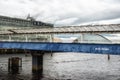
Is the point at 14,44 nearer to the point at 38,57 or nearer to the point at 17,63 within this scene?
the point at 38,57

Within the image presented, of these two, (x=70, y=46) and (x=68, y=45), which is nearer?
(x=70, y=46)

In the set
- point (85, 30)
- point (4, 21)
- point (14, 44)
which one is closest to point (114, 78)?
point (85, 30)

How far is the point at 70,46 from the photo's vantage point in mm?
47625

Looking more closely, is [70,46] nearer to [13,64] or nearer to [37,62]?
[37,62]

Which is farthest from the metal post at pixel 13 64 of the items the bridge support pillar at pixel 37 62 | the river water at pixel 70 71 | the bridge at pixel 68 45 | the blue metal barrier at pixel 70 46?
the blue metal barrier at pixel 70 46

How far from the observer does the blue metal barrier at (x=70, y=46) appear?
41938 mm

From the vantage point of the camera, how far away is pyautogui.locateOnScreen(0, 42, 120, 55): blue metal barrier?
4194 centimetres

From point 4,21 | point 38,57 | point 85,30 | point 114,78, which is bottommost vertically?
point 114,78

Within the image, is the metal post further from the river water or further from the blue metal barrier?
the blue metal barrier

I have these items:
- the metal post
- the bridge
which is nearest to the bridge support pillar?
the bridge

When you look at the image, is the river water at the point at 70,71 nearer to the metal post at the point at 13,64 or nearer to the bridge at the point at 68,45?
the metal post at the point at 13,64

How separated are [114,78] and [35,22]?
111305 mm

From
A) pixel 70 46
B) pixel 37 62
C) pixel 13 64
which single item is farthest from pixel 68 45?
pixel 13 64

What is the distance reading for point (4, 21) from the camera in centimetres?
13462
